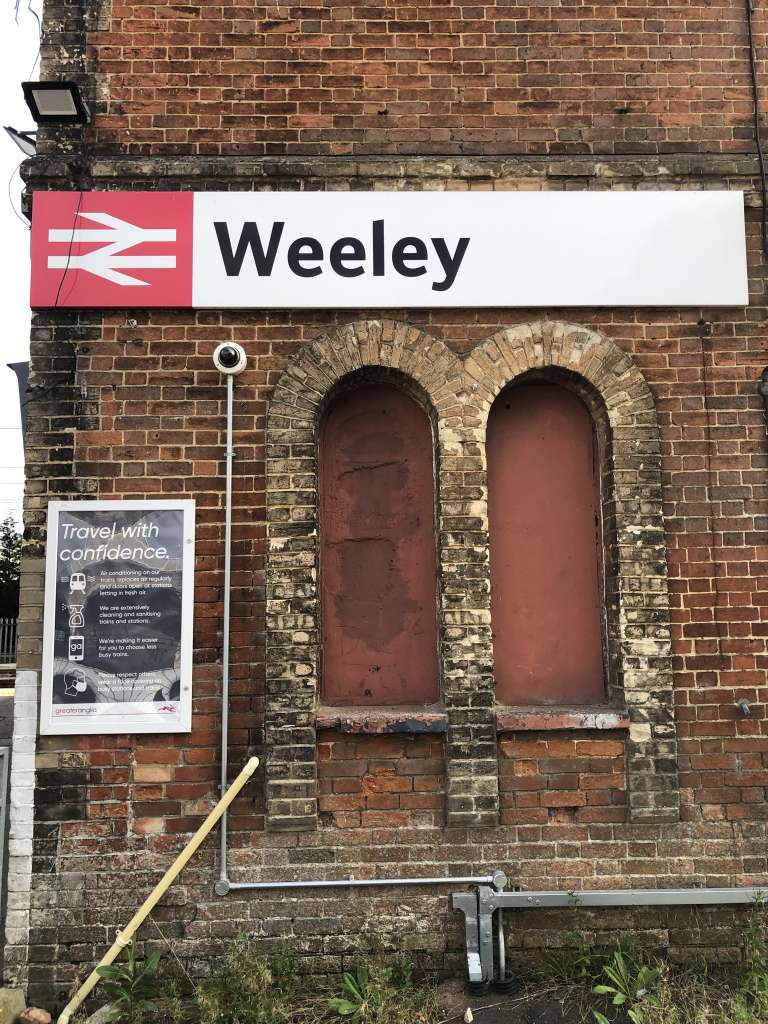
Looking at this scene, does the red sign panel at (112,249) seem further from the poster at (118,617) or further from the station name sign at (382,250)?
the poster at (118,617)

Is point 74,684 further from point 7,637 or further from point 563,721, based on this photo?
point 7,637

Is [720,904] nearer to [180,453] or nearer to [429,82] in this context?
[180,453]

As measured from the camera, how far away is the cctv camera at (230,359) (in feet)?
14.6

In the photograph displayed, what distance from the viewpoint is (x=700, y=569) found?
4.50 metres

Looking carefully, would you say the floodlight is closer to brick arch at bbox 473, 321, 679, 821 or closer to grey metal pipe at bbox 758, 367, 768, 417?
brick arch at bbox 473, 321, 679, 821

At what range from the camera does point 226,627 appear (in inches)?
169

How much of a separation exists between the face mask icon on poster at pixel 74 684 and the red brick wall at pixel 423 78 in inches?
127

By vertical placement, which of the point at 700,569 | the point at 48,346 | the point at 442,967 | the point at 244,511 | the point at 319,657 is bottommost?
the point at 442,967

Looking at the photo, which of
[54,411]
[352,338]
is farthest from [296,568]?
[54,411]

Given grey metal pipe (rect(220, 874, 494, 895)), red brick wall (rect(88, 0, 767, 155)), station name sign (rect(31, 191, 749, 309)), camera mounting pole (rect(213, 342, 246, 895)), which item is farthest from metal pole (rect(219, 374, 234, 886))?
red brick wall (rect(88, 0, 767, 155))

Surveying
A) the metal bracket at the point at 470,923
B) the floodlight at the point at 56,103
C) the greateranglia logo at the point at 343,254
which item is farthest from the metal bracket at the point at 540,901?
the floodlight at the point at 56,103

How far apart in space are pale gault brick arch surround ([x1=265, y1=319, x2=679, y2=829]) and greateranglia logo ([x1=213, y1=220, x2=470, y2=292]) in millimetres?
367

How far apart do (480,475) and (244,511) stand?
1.42m

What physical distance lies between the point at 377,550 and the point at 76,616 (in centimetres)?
180
